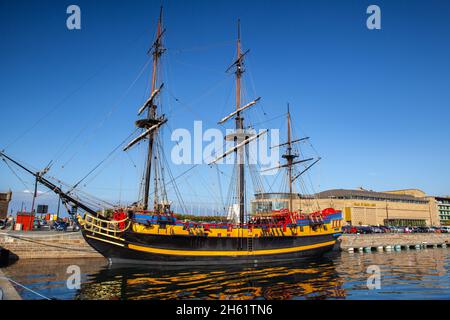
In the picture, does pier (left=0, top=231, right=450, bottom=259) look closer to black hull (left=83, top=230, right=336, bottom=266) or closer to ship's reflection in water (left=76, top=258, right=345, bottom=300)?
black hull (left=83, top=230, right=336, bottom=266)

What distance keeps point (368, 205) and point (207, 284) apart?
94.9 m

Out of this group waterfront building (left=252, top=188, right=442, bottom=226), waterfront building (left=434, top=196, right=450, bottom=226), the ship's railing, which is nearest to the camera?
the ship's railing

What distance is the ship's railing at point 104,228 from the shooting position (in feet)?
86.1

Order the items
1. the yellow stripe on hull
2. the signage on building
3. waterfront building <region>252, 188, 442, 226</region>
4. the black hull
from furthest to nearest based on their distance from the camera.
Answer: the signage on building, waterfront building <region>252, 188, 442, 226</region>, the yellow stripe on hull, the black hull

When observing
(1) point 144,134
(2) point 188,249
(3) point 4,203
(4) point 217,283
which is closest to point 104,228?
(2) point 188,249

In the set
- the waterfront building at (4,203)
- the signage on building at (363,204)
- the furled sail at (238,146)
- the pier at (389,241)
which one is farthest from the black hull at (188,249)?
the signage on building at (363,204)

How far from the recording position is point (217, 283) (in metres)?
20.3

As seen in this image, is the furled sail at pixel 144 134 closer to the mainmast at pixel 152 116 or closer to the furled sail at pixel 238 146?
the mainmast at pixel 152 116

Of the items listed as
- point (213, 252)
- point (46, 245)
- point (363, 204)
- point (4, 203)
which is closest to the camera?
point (213, 252)

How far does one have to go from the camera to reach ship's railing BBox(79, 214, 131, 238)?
86.1 feet

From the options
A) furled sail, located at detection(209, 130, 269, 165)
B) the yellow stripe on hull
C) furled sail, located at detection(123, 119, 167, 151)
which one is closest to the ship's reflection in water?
the yellow stripe on hull

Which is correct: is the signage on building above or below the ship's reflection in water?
above

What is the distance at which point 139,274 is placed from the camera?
2333 cm

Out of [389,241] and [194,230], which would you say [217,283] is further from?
[389,241]
